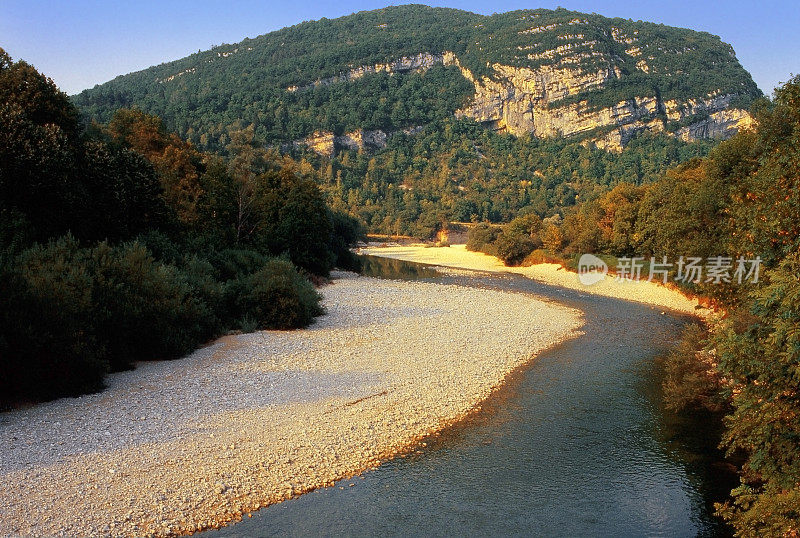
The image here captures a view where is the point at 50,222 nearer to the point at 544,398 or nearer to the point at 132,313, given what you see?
the point at 132,313

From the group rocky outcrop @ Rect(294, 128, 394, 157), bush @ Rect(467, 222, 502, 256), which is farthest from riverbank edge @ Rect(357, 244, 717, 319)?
rocky outcrop @ Rect(294, 128, 394, 157)

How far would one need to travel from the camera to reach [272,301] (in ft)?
83.5

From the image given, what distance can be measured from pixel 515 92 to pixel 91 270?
175806 millimetres

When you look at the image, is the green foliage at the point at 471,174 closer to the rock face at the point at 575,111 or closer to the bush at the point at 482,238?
the rock face at the point at 575,111

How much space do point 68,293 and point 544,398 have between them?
14.1 m

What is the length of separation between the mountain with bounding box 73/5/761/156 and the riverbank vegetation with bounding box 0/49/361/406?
402 ft

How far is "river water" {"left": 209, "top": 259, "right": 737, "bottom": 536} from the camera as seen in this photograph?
10.4 m

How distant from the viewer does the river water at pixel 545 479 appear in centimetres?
1040

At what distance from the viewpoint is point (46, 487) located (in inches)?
397

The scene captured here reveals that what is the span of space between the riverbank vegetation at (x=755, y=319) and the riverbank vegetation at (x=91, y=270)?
14.9 m

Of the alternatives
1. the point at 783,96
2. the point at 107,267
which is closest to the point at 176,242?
the point at 107,267

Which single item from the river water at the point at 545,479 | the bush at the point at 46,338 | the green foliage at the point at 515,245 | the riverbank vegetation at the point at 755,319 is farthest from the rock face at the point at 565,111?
the river water at the point at 545,479

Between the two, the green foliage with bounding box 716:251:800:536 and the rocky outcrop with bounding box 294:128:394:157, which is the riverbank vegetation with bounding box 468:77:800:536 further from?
the rocky outcrop with bounding box 294:128:394:157

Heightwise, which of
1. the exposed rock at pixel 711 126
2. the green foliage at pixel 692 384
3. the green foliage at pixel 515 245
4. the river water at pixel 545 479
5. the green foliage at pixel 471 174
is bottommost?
the river water at pixel 545 479
